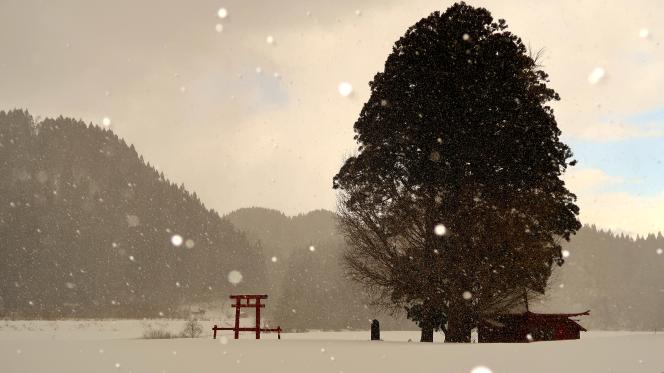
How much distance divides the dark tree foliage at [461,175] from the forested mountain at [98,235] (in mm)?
80457

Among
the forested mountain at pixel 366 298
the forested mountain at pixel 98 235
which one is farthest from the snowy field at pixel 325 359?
the forested mountain at pixel 98 235

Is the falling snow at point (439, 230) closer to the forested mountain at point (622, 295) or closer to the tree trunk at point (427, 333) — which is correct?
the tree trunk at point (427, 333)

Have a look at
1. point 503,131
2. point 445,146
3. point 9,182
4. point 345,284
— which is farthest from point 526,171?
point 9,182

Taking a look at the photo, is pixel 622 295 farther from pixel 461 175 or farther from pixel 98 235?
pixel 461 175

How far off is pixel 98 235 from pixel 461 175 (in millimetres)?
129861

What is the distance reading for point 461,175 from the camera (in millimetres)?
21422

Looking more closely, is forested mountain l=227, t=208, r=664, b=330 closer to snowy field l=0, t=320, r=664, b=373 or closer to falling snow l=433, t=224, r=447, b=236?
falling snow l=433, t=224, r=447, b=236

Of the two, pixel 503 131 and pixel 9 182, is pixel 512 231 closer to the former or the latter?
pixel 503 131

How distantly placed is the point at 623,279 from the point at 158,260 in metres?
149

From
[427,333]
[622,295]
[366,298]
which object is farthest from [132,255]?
[622,295]

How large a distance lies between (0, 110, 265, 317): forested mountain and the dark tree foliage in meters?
80.5

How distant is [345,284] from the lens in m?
98.2

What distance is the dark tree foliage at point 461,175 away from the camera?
21.1m

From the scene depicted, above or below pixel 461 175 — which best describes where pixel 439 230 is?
below
